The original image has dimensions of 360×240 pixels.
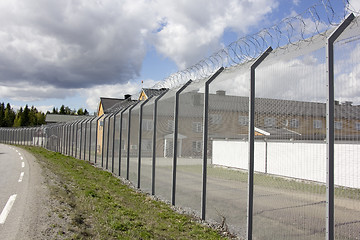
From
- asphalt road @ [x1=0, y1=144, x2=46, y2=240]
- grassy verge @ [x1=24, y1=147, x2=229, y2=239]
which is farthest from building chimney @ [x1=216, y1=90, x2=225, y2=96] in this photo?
asphalt road @ [x1=0, y1=144, x2=46, y2=240]

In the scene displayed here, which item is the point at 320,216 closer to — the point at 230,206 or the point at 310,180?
the point at 310,180

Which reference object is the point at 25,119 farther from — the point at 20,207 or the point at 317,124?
the point at 317,124

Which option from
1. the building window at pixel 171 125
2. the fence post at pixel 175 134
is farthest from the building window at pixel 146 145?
the fence post at pixel 175 134

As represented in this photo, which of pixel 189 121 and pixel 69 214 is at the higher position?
pixel 189 121

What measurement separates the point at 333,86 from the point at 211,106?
8.67ft

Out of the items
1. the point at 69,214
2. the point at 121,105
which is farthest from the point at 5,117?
the point at 69,214

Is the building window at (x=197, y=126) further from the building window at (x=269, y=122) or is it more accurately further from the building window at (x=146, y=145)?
Answer: the building window at (x=146, y=145)

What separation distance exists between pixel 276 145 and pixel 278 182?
0.49m

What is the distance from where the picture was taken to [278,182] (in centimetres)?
398

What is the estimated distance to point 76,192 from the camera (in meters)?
8.07

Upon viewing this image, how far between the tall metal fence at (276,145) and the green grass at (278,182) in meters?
0.01

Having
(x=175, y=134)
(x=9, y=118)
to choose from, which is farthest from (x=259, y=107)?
(x=9, y=118)

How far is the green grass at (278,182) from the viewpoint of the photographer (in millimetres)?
3080

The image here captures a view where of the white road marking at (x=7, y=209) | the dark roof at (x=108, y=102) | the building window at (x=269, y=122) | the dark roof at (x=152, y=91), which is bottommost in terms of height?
the white road marking at (x=7, y=209)
